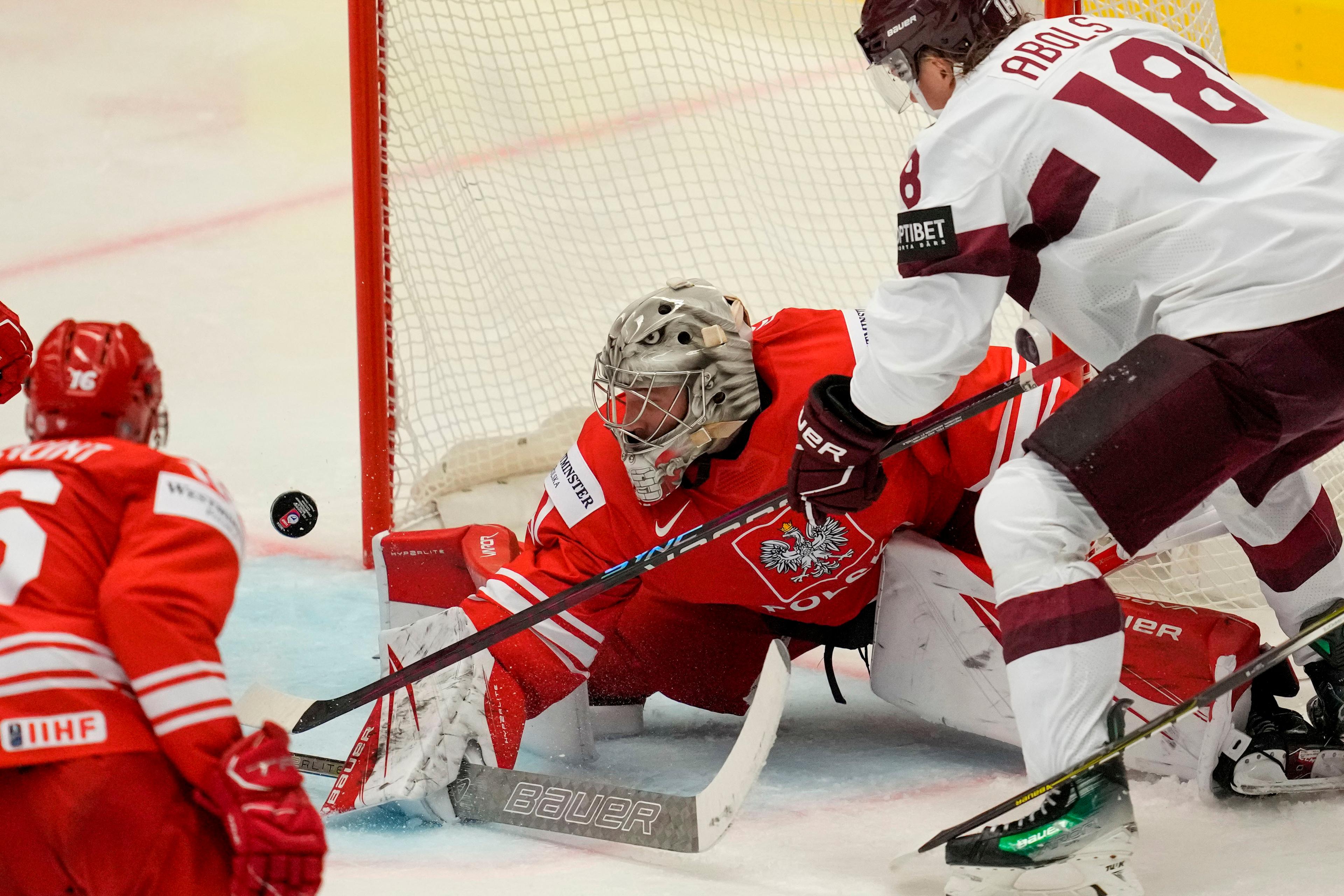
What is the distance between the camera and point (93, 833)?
1271 millimetres

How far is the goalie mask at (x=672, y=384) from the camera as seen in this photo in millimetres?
2240

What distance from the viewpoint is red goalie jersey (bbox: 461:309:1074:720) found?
91.4 inches

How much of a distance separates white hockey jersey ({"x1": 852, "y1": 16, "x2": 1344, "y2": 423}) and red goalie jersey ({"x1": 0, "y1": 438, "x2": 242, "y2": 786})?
0.88 metres

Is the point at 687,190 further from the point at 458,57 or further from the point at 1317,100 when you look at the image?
the point at 1317,100

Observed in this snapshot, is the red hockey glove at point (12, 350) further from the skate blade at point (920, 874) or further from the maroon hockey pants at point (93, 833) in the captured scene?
the skate blade at point (920, 874)

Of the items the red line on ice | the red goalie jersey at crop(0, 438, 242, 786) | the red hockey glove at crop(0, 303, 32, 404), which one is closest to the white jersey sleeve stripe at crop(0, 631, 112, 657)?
the red goalie jersey at crop(0, 438, 242, 786)

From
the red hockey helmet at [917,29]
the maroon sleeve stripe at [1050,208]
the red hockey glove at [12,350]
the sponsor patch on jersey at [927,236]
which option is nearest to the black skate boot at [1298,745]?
the maroon sleeve stripe at [1050,208]

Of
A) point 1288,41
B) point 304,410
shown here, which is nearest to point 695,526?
point 304,410

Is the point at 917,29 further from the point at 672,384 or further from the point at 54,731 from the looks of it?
the point at 54,731

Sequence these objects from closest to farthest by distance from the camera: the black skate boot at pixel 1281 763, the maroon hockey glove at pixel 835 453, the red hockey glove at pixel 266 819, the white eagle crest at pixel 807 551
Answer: the red hockey glove at pixel 266 819 → the maroon hockey glove at pixel 835 453 → the black skate boot at pixel 1281 763 → the white eagle crest at pixel 807 551

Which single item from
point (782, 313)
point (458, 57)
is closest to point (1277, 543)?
point (782, 313)

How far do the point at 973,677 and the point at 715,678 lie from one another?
471 mm

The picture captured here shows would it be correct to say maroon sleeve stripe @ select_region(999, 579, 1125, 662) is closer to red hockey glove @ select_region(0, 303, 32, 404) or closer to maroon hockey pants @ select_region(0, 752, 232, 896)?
maroon hockey pants @ select_region(0, 752, 232, 896)

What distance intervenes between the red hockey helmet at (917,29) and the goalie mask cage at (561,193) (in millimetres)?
1439
